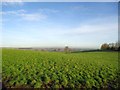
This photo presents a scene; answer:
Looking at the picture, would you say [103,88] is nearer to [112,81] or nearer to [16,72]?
[112,81]

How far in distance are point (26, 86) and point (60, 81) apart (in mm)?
2463

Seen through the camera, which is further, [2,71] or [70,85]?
[2,71]

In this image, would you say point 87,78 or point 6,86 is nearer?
point 6,86

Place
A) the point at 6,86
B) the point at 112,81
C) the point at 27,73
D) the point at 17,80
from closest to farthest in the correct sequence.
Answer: the point at 6,86
the point at 17,80
the point at 112,81
the point at 27,73

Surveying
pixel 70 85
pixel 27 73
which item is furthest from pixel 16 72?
pixel 70 85

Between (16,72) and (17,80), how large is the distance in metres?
2.22

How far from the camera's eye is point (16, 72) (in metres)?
14.9

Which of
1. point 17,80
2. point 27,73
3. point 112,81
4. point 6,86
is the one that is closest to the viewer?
point 6,86

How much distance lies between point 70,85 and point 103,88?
2234 millimetres

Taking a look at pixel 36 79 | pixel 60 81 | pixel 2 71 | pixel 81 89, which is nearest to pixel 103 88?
pixel 81 89

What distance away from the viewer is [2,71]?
599 inches

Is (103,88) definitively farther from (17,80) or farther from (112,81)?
(17,80)

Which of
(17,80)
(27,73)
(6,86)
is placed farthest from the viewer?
(27,73)

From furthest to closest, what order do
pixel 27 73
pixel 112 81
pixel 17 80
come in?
pixel 27 73
pixel 112 81
pixel 17 80
